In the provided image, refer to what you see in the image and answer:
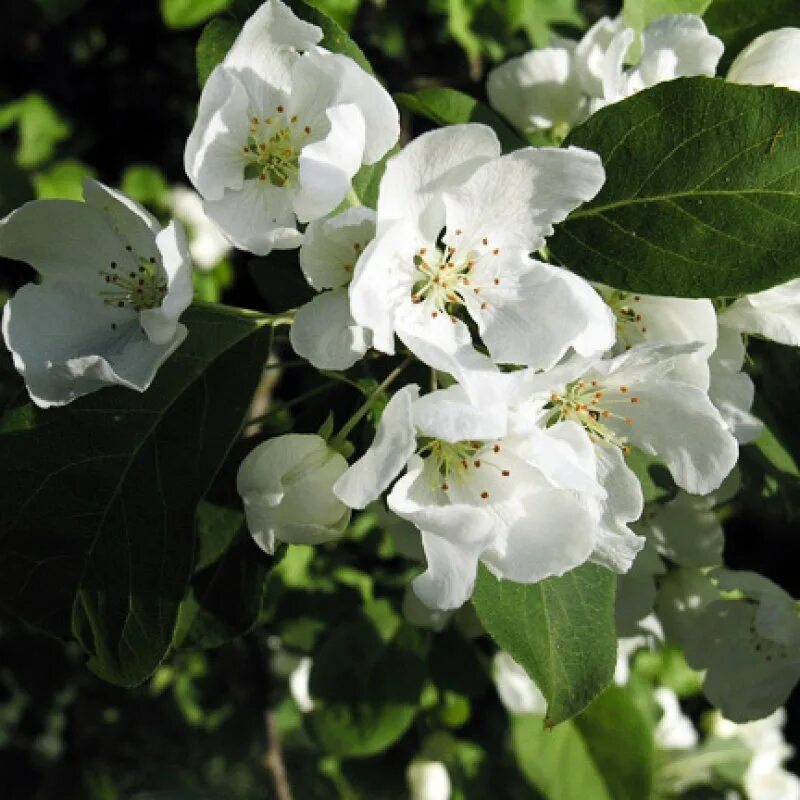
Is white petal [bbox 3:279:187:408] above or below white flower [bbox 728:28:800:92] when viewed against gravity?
below

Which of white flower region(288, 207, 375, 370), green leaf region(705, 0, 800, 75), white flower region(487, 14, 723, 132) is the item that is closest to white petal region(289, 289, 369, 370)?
white flower region(288, 207, 375, 370)

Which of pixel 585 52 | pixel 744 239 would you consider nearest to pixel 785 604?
pixel 744 239

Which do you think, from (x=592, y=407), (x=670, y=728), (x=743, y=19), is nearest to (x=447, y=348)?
(x=592, y=407)

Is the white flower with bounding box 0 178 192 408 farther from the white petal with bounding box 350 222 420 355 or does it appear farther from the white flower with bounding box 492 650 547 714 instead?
the white flower with bounding box 492 650 547 714

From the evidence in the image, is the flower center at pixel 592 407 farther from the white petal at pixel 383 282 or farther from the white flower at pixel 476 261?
the white petal at pixel 383 282

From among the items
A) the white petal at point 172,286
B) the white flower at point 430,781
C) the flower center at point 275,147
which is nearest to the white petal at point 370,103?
the flower center at point 275,147

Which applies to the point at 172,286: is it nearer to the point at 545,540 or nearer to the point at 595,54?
the point at 545,540

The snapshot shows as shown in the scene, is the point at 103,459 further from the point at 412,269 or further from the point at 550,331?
the point at 550,331
